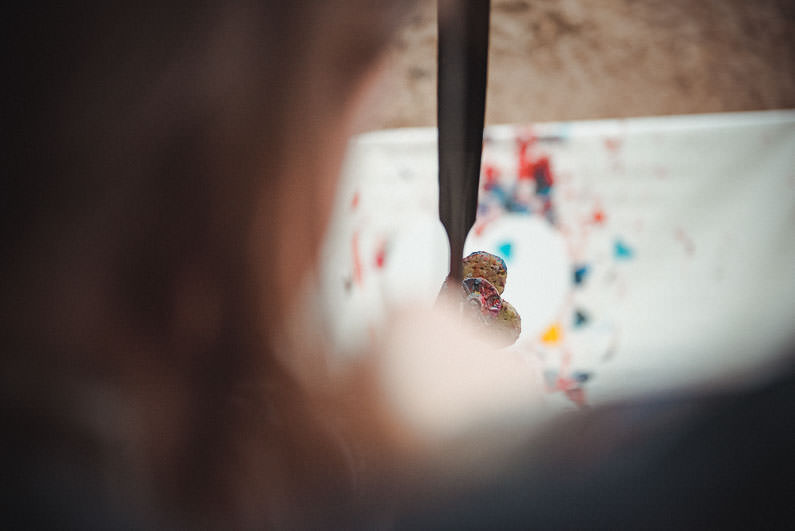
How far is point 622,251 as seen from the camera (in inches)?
31.9

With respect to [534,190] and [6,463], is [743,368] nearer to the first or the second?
[534,190]

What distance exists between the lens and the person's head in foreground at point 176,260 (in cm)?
17

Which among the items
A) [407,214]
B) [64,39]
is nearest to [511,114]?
[407,214]

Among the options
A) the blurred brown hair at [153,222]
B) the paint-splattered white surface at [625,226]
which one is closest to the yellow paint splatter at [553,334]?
the paint-splattered white surface at [625,226]

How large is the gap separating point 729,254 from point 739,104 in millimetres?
318

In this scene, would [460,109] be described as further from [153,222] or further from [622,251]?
[622,251]

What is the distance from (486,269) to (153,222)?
0.19 m

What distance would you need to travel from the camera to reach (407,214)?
79cm

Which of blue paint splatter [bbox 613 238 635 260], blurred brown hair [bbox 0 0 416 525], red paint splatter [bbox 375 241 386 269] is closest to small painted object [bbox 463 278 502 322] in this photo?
blurred brown hair [bbox 0 0 416 525]

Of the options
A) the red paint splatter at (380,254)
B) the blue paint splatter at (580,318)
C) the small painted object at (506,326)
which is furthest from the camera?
the blue paint splatter at (580,318)

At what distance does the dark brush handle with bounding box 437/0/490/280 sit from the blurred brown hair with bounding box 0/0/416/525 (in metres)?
0.03

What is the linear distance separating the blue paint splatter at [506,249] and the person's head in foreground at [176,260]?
557 mm

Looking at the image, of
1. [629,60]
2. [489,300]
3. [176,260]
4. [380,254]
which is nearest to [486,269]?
[489,300]

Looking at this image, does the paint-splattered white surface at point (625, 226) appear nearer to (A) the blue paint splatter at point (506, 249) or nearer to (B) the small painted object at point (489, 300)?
(A) the blue paint splatter at point (506, 249)
